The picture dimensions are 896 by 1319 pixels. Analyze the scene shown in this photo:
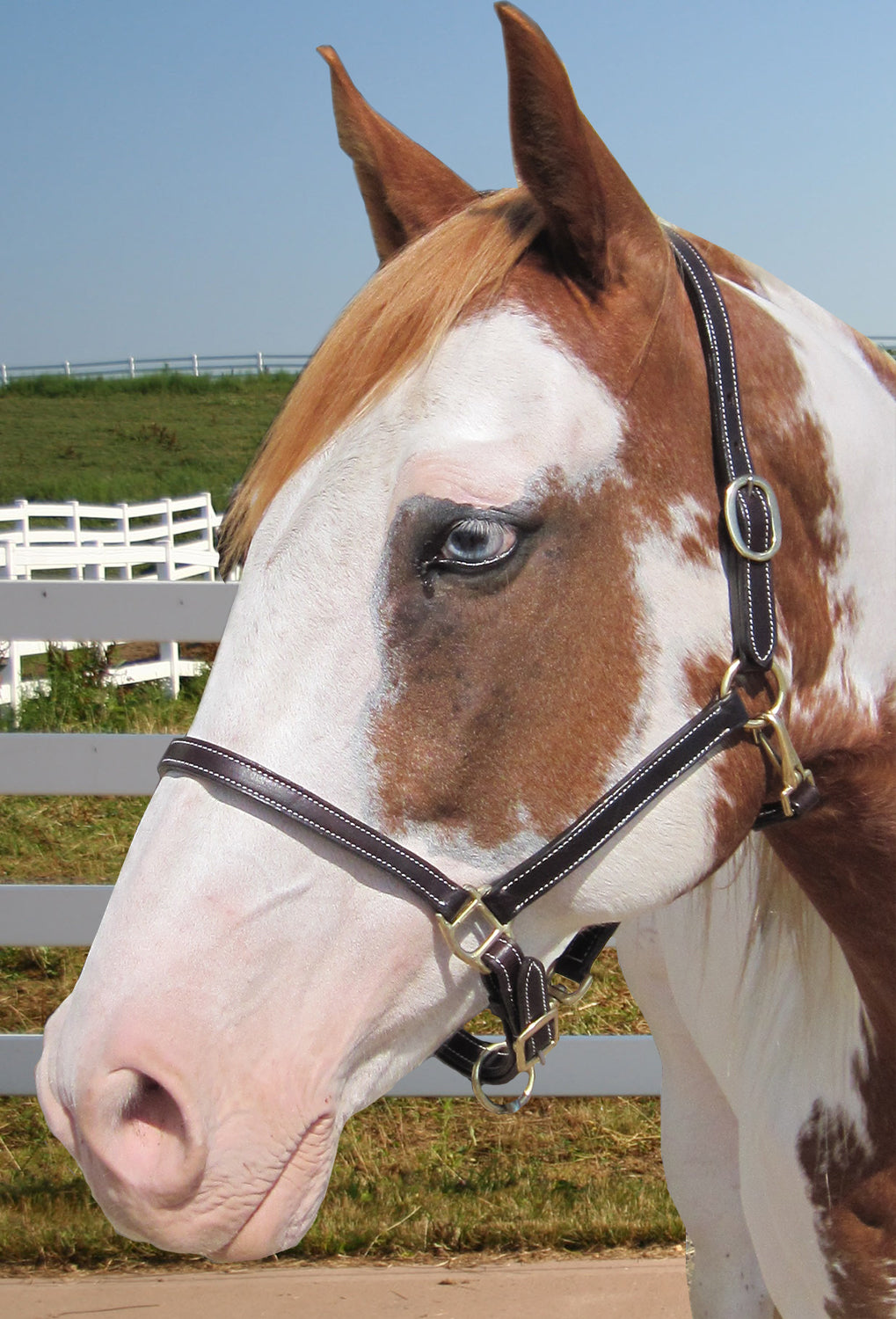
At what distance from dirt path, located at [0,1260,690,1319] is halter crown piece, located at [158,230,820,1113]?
1743mm

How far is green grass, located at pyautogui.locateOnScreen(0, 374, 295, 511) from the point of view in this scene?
840 inches

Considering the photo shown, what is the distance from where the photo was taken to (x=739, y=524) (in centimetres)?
120

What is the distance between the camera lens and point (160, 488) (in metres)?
21.0

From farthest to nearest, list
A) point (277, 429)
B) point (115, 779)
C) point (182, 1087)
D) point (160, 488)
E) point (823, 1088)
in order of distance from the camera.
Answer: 1. point (160, 488)
2. point (115, 779)
3. point (823, 1088)
4. point (277, 429)
5. point (182, 1087)

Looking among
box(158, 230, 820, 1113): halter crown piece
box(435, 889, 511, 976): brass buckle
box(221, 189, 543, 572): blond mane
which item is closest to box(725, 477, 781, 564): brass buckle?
box(158, 230, 820, 1113): halter crown piece

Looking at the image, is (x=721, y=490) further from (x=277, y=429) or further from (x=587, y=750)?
(x=277, y=429)

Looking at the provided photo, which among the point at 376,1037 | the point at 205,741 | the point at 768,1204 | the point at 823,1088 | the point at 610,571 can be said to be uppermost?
the point at 610,571

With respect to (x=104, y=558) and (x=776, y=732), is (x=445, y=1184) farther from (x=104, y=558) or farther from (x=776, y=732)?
(x=104, y=558)

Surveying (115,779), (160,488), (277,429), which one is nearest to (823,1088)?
(277,429)

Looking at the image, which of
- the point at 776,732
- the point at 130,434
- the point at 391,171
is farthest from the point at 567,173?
the point at 130,434

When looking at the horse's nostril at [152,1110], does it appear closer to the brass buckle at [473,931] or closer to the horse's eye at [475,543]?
the brass buckle at [473,931]

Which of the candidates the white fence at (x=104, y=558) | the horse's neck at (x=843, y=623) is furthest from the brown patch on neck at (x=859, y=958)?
the white fence at (x=104, y=558)

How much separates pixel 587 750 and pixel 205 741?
393 mm

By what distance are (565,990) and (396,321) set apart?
2.63 feet
